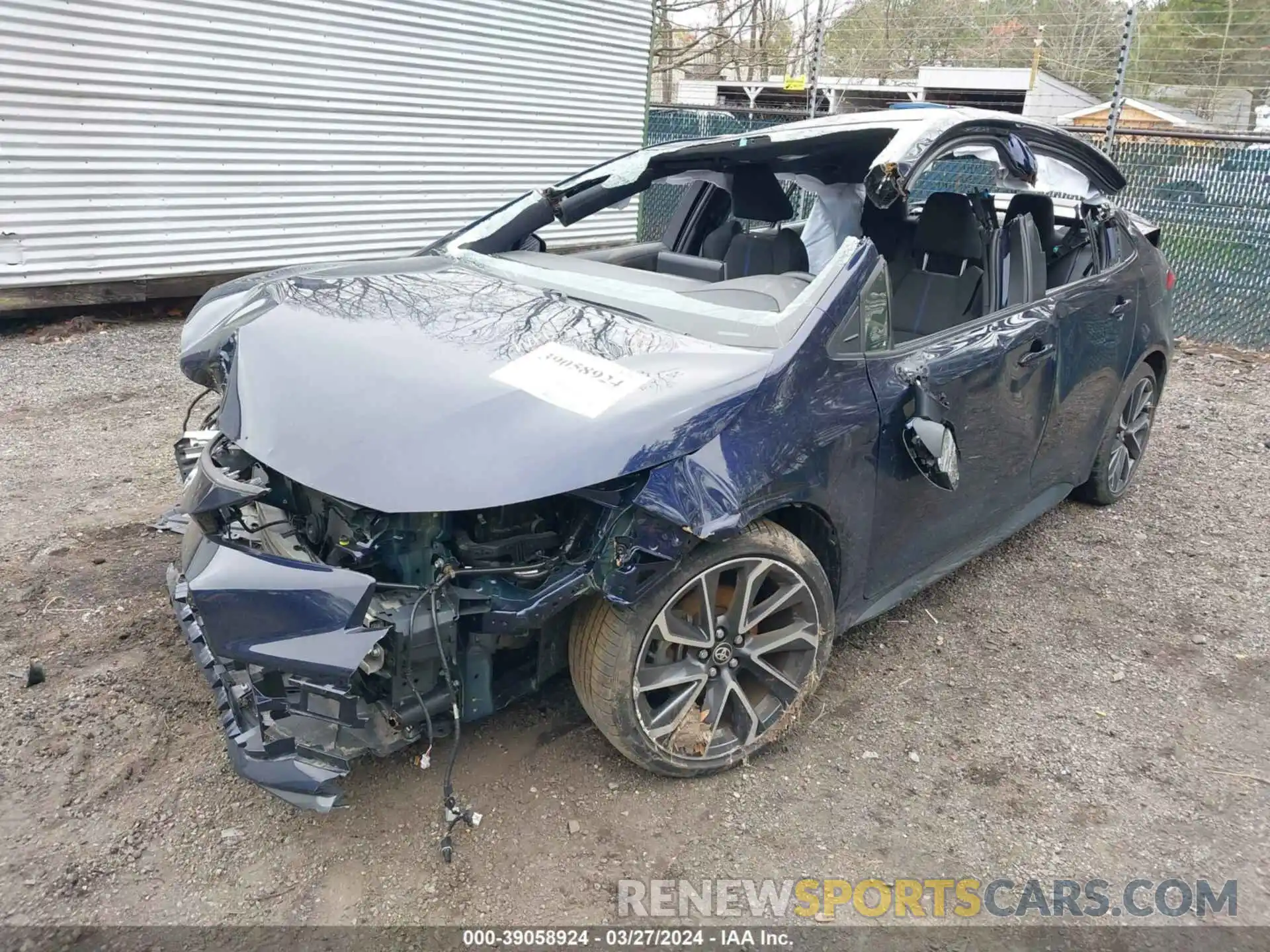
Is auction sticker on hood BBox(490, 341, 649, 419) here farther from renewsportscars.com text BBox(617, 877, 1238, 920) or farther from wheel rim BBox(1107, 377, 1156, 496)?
wheel rim BBox(1107, 377, 1156, 496)

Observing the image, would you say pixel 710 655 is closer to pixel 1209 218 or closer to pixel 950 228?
pixel 950 228

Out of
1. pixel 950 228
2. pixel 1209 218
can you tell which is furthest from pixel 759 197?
pixel 1209 218

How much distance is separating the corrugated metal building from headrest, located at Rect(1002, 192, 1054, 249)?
21.8ft

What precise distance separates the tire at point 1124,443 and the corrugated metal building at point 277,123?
7.10 meters

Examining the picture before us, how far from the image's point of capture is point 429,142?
941 centimetres

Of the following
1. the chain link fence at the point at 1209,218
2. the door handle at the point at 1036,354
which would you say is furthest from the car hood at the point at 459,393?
the chain link fence at the point at 1209,218

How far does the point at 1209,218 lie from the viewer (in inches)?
316

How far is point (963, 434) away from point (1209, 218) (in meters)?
6.63

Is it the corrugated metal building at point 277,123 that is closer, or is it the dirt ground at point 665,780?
the dirt ground at point 665,780

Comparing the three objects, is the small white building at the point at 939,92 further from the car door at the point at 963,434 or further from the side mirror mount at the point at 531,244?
the car door at the point at 963,434

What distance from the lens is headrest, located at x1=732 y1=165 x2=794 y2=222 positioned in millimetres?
4082

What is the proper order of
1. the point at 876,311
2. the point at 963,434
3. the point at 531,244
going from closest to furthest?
the point at 876,311
the point at 963,434
the point at 531,244

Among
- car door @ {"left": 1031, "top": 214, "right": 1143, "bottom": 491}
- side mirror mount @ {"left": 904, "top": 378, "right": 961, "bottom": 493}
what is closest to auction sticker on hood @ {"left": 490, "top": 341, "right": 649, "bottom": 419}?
side mirror mount @ {"left": 904, "top": 378, "right": 961, "bottom": 493}

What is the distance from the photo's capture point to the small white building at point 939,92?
1257 cm
